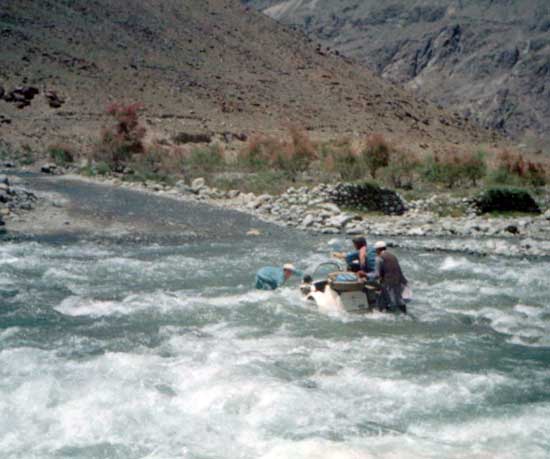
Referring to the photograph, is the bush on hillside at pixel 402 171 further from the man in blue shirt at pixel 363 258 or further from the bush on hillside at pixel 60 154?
the bush on hillside at pixel 60 154

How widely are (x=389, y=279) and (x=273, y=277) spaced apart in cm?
250

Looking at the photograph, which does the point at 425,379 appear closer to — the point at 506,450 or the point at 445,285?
the point at 506,450

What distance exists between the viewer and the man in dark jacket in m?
10.6

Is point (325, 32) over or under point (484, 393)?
over

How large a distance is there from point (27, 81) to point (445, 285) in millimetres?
47672

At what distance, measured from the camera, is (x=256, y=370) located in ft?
27.7

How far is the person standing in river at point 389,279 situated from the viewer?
34.9 feet

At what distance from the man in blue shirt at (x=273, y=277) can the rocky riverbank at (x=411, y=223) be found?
638 cm

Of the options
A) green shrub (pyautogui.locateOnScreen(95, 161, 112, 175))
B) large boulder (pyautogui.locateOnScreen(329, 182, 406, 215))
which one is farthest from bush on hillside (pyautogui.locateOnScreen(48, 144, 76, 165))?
large boulder (pyautogui.locateOnScreen(329, 182, 406, 215))

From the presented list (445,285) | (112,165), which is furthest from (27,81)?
(445,285)

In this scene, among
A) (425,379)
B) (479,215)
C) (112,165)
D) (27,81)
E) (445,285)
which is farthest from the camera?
(27,81)

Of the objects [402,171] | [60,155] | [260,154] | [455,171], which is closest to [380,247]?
[402,171]

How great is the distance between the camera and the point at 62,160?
4169cm

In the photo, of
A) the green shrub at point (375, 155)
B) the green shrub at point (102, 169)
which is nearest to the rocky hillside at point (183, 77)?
the green shrub at point (102, 169)
